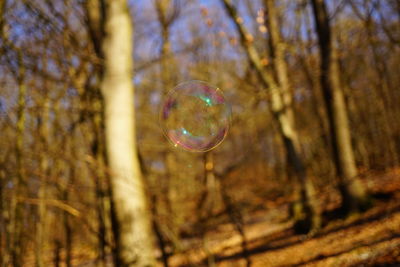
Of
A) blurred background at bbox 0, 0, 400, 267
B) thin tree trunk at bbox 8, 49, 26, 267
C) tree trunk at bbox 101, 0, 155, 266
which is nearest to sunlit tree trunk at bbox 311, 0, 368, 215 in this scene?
blurred background at bbox 0, 0, 400, 267

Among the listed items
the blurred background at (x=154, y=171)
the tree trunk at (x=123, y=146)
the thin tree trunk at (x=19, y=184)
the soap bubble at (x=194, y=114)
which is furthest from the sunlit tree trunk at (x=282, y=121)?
the thin tree trunk at (x=19, y=184)

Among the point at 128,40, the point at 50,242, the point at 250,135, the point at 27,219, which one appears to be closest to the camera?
the point at 128,40

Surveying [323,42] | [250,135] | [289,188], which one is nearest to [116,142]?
[323,42]

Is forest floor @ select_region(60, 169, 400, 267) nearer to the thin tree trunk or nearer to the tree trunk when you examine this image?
Answer: the tree trunk

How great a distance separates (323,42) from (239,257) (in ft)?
17.8

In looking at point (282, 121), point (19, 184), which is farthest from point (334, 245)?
point (19, 184)

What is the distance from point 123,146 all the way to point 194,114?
3.83 feet

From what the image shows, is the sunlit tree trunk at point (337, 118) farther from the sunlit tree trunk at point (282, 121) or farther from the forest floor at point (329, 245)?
the sunlit tree trunk at point (282, 121)

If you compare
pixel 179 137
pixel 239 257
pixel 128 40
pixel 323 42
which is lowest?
pixel 239 257

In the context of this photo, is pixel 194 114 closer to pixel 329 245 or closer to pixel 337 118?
pixel 329 245

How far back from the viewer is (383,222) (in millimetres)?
7215

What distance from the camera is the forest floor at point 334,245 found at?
5.35m

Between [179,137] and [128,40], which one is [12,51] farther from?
[179,137]

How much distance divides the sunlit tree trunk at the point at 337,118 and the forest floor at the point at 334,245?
0.45 m
